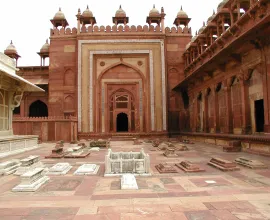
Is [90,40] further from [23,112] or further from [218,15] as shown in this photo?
[218,15]

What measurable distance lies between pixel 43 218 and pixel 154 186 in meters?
2.03

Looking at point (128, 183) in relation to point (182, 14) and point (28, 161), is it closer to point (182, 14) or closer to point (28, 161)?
point (28, 161)

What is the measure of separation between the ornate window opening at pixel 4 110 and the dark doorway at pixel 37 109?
11363 millimetres

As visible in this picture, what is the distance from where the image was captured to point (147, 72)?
1908 cm

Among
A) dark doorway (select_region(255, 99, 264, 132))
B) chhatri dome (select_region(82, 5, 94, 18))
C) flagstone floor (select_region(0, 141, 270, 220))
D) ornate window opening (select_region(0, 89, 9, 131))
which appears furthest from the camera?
chhatri dome (select_region(82, 5, 94, 18))

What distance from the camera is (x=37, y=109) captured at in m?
23.0

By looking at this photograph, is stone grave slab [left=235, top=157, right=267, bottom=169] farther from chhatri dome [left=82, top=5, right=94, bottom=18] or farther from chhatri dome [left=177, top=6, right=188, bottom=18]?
chhatri dome [left=82, top=5, right=94, bottom=18]

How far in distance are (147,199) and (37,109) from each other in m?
21.3

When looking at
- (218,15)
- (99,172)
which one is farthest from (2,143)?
(218,15)

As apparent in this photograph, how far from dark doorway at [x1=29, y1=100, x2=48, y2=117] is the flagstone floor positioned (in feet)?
60.0

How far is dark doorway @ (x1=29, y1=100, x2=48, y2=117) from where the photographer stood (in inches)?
886

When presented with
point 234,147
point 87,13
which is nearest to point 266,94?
point 234,147

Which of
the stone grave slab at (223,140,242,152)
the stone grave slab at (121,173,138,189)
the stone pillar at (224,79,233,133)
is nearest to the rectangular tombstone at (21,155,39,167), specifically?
the stone grave slab at (121,173,138,189)

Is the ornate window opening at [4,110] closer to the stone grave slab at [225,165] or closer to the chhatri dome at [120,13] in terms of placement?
the stone grave slab at [225,165]
